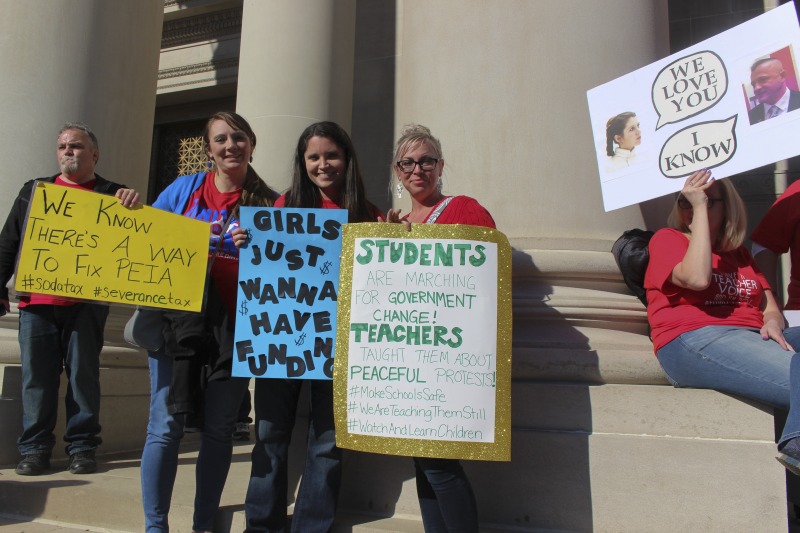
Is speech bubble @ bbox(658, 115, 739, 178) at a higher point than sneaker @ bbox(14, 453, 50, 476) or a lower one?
higher

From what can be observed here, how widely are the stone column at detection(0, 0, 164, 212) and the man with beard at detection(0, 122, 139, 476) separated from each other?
998mm

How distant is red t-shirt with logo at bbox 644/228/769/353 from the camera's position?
3.53m

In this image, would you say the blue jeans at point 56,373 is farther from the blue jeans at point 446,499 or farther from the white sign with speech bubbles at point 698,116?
the white sign with speech bubbles at point 698,116

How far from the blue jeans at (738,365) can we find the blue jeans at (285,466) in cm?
167

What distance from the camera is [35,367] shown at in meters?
4.79

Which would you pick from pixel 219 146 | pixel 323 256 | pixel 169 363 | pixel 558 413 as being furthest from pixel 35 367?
pixel 558 413

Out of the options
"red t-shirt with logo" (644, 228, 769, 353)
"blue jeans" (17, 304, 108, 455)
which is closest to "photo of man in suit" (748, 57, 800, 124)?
"red t-shirt with logo" (644, 228, 769, 353)

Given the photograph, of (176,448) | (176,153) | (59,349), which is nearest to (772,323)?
(176,448)

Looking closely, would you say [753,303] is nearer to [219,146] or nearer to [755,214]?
[219,146]

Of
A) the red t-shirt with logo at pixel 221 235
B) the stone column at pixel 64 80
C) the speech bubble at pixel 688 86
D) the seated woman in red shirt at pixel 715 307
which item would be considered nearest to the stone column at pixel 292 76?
the stone column at pixel 64 80

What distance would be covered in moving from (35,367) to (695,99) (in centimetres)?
427

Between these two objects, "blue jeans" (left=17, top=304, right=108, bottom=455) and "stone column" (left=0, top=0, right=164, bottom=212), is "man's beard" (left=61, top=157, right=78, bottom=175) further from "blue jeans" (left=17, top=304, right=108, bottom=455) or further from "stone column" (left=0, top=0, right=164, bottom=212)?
"stone column" (left=0, top=0, right=164, bottom=212)

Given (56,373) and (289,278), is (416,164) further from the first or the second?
(56,373)

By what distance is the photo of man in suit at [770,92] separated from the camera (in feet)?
10.6
